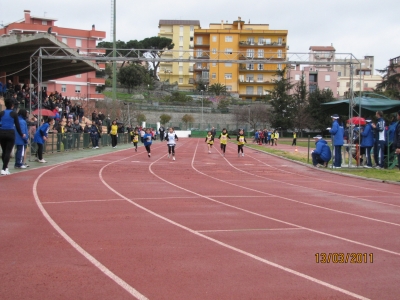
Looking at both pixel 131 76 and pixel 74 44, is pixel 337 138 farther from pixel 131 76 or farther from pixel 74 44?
pixel 131 76

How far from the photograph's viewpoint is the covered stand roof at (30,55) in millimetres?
29125

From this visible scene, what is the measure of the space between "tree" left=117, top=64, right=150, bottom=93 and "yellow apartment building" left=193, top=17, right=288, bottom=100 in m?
12.0

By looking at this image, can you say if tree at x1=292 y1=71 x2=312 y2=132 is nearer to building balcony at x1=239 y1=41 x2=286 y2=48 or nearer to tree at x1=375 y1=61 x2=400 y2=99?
building balcony at x1=239 y1=41 x2=286 y2=48

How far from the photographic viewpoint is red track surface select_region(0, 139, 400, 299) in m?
5.25

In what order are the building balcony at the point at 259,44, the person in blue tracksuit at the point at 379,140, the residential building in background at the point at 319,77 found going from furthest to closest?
1. the residential building in background at the point at 319,77
2. the building balcony at the point at 259,44
3. the person in blue tracksuit at the point at 379,140

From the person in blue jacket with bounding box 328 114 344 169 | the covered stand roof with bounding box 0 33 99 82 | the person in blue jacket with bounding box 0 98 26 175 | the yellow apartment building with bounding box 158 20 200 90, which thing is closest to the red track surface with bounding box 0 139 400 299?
the person in blue jacket with bounding box 0 98 26 175

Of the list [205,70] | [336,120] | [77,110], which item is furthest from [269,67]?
[336,120]

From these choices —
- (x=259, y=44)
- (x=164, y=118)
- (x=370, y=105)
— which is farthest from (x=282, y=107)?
(x=370, y=105)

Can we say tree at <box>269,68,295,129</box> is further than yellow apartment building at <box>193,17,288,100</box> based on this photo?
Result: No

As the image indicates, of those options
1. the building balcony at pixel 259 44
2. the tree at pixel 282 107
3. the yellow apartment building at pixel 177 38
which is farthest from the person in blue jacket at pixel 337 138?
the yellow apartment building at pixel 177 38

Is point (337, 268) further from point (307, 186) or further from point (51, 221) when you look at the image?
point (307, 186)
